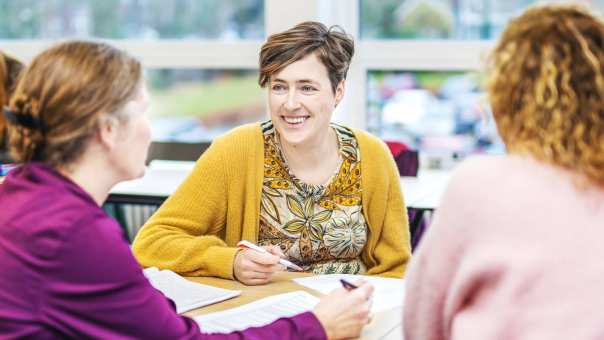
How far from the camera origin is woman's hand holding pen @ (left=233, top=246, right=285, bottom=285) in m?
2.03

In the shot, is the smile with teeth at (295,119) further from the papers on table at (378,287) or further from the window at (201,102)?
the window at (201,102)

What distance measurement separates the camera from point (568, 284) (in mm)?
1209

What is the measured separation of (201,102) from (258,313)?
104 inches

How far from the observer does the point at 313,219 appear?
2334 mm

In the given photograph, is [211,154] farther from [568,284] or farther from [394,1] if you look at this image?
[394,1]

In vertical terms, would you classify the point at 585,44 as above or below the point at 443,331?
above

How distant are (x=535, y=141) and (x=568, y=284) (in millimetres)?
212

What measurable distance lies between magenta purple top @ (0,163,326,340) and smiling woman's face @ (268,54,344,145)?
3.34 ft

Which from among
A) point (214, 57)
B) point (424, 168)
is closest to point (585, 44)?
point (424, 168)

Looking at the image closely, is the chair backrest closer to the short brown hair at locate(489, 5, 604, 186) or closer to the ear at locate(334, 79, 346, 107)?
the ear at locate(334, 79, 346, 107)

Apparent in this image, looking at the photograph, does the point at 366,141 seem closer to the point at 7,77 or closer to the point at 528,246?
the point at 7,77

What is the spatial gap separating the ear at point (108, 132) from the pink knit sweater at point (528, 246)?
579 mm

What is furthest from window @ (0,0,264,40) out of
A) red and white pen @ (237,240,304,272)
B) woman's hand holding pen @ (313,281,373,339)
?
woman's hand holding pen @ (313,281,373,339)

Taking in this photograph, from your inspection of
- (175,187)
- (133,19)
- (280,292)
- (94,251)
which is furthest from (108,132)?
(133,19)
